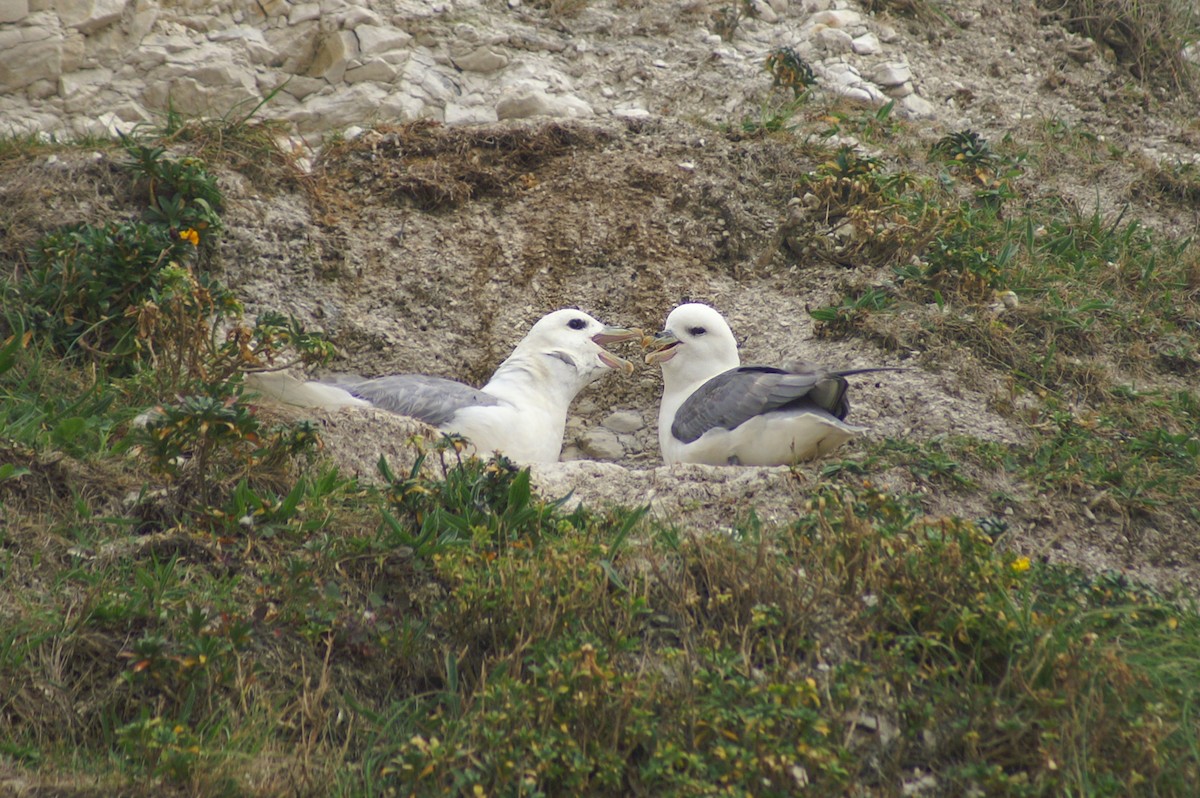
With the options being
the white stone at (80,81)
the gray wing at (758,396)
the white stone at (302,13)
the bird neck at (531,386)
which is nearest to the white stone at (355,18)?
the white stone at (302,13)

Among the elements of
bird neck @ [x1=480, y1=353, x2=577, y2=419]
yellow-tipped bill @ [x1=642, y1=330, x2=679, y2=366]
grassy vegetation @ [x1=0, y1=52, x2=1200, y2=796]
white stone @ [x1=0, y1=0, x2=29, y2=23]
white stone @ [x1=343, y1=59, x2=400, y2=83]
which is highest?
white stone @ [x1=0, y1=0, x2=29, y2=23]

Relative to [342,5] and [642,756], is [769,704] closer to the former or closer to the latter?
[642,756]

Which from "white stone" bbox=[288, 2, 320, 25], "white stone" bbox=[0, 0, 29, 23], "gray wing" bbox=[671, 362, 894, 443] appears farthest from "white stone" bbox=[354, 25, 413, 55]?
"gray wing" bbox=[671, 362, 894, 443]

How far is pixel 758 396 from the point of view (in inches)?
191

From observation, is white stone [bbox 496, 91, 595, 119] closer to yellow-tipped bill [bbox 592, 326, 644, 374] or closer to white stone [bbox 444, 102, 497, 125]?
white stone [bbox 444, 102, 497, 125]

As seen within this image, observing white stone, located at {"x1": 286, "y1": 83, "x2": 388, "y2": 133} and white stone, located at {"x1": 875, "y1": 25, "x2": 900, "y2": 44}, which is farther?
white stone, located at {"x1": 875, "y1": 25, "x2": 900, "y2": 44}

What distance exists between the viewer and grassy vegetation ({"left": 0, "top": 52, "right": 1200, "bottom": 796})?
3045 mm

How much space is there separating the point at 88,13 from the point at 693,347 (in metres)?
4.04

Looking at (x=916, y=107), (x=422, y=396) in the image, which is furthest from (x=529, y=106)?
(x=422, y=396)

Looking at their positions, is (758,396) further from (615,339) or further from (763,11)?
(763,11)

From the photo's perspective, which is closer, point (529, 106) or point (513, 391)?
point (513, 391)

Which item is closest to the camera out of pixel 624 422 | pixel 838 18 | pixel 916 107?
pixel 624 422

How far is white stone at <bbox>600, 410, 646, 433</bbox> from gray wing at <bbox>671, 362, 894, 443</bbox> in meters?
0.91

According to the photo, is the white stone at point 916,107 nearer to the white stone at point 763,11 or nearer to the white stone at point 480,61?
the white stone at point 763,11
